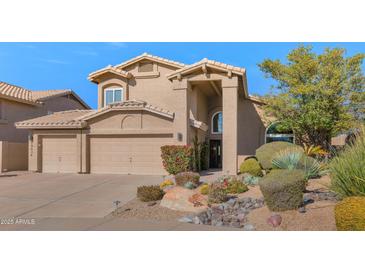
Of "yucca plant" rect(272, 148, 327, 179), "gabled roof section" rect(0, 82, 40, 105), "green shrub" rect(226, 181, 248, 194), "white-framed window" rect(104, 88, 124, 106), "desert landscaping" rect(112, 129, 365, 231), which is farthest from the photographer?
"gabled roof section" rect(0, 82, 40, 105)

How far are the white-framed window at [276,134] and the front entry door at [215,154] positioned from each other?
11.1 feet

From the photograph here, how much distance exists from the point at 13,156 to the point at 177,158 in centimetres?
1197

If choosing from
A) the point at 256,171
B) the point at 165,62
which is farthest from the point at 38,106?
the point at 256,171

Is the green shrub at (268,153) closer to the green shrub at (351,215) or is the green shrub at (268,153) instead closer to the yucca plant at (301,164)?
the yucca plant at (301,164)

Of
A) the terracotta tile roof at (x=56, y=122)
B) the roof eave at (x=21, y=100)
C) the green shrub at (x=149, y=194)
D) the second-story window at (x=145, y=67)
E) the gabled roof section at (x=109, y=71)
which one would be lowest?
the green shrub at (x=149, y=194)

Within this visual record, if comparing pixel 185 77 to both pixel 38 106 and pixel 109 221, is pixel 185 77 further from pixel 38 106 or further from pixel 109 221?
pixel 38 106

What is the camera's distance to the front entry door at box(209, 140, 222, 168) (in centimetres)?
2236

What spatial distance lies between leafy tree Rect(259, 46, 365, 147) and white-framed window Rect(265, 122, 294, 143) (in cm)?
183

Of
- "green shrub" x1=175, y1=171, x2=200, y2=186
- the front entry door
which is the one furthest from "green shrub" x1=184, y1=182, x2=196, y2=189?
the front entry door

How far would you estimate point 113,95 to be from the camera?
2217cm

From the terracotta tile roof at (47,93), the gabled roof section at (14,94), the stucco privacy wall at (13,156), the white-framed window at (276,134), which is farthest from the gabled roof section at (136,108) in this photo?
the terracotta tile roof at (47,93)

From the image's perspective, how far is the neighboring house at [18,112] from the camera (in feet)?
67.6

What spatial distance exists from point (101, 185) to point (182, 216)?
6.64 meters

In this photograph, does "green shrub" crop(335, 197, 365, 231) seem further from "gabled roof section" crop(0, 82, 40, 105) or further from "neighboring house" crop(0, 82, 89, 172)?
"gabled roof section" crop(0, 82, 40, 105)
